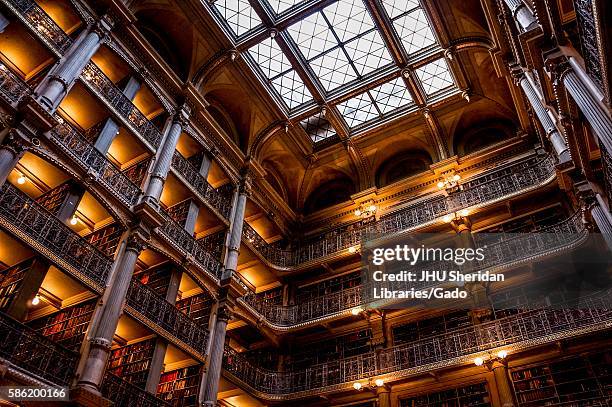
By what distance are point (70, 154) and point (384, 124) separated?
410 inches

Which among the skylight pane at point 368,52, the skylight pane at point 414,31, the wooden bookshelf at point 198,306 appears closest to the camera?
the wooden bookshelf at point 198,306

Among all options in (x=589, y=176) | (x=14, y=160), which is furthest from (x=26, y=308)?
(x=589, y=176)

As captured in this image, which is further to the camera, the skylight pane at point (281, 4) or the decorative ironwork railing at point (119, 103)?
the skylight pane at point (281, 4)

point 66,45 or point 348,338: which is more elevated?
point 66,45

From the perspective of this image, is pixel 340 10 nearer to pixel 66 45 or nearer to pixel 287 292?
pixel 66 45

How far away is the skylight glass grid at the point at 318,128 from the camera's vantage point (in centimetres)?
1703

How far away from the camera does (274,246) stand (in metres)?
16.8

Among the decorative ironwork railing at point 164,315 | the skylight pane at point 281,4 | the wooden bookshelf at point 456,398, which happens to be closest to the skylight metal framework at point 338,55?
the skylight pane at point 281,4

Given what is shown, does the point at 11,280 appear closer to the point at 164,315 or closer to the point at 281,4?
the point at 164,315

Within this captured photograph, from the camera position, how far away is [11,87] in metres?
9.14

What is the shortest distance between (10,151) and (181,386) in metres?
6.23

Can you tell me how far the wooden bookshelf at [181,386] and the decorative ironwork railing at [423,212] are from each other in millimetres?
4656

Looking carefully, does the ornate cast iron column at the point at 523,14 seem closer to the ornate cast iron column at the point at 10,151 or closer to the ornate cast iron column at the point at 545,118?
the ornate cast iron column at the point at 545,118

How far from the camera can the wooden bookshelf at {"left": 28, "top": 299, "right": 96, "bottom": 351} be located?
9.10 metres
